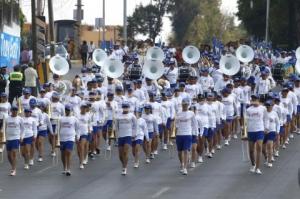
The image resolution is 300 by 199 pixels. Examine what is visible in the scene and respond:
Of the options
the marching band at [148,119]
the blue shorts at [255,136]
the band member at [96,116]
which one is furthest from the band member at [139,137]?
the blue shorts at [255,136]

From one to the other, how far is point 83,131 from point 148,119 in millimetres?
1941

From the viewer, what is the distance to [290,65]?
165ft

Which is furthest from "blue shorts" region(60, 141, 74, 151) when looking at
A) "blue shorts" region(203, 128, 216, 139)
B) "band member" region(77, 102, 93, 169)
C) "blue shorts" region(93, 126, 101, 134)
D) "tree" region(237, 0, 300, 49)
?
"tree" region(237, 0, 300, 49)

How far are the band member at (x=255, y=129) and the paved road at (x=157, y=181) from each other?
1.35 ft

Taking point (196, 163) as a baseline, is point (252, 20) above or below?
above

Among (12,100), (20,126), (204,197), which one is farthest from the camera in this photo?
(12,100)

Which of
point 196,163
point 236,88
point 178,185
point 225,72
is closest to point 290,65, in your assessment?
point 225,72

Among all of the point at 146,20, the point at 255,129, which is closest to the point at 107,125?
the point at 255,129

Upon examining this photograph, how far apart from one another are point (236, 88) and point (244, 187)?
10532mm

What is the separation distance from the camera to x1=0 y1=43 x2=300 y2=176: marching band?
2670cm

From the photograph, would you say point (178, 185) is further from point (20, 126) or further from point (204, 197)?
point (20, 126)

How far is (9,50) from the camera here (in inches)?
1828

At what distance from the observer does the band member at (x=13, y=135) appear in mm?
26641

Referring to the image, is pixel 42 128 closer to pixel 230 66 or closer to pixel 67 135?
pixel 67 135
